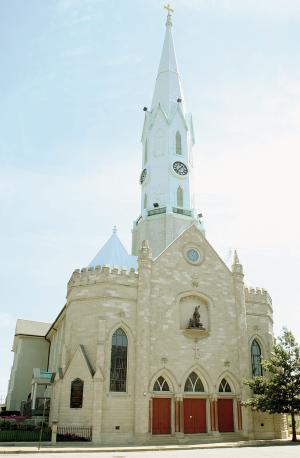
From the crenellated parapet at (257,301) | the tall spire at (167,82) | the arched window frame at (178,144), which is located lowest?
the crenellated parapet at (257,301)

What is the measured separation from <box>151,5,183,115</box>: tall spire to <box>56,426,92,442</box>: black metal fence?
33807 millimetres

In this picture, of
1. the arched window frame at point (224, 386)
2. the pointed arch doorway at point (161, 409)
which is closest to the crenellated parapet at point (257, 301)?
the arched window frame at point (224, 386)

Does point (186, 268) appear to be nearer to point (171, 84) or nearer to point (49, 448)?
point (49, 448)

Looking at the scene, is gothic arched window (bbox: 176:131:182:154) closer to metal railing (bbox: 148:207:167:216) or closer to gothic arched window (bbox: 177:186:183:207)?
gothic arched window (bbox: 177:186:183:207)

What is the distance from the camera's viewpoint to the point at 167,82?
164ft

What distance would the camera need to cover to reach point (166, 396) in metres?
29.0

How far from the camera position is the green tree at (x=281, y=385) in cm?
2788

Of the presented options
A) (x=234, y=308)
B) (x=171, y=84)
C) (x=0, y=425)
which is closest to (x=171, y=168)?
(x=171, y=84)

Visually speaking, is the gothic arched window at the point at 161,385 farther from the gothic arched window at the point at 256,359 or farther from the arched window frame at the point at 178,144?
the arched window frame at the point at 178,144

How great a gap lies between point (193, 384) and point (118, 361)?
591cm

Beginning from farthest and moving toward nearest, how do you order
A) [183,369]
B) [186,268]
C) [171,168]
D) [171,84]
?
1. [171,84]
2. [171,168]
3. [186,268]
4. [183,369]

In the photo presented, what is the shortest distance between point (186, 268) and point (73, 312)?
9.28 m

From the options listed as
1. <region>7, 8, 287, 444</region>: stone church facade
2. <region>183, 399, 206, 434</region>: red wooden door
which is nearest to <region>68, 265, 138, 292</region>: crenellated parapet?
<region>7, 8, 287, 444</region>: stone church facade

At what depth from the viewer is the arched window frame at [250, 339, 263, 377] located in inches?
1303
